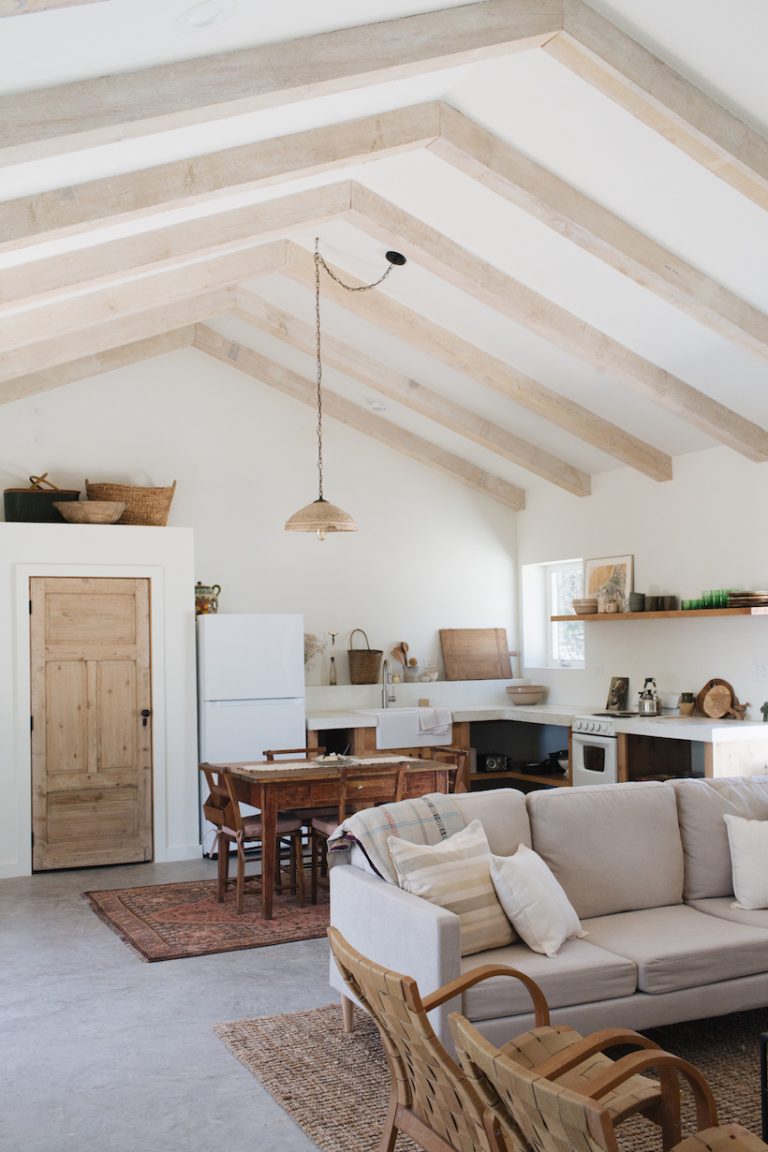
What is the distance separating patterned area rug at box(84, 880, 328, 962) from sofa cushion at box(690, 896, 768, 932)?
2100 millimetres

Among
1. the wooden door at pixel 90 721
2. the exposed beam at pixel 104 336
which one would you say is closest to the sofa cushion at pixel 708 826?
the wooden door at pixel 90 721

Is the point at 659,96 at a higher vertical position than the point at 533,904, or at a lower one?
higher

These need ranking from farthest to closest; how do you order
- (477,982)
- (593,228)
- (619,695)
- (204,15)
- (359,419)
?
(359,419) < (619,695) < (593,228) < (204,15) < (477,982)

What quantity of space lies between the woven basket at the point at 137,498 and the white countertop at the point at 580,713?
1897 millimetres

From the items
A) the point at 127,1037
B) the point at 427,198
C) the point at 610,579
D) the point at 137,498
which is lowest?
the point at 127,1037

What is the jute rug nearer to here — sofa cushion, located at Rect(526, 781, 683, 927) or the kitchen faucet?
sofa cushion, located at Rect(526, 781, 683, 927)

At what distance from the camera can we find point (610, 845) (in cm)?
433

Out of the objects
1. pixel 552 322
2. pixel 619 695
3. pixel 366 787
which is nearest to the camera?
pixel 366 787

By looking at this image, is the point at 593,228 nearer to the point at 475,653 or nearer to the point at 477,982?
the point at 477,982

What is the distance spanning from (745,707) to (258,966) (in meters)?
3.73

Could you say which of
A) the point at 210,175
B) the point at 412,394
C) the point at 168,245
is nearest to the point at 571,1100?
the point at 210,175

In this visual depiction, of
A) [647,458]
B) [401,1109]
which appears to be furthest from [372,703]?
[401,1109]

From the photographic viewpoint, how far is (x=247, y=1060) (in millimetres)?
3885

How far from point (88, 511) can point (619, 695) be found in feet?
13.6
